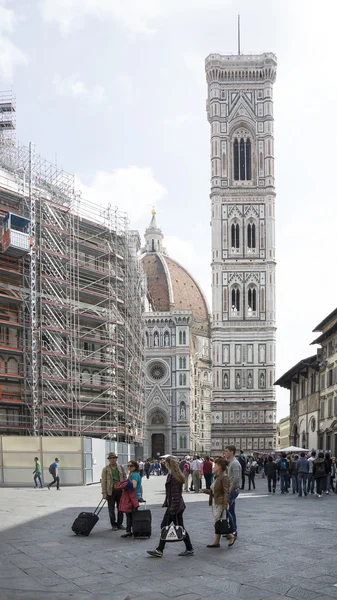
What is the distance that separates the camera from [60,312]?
33094mm

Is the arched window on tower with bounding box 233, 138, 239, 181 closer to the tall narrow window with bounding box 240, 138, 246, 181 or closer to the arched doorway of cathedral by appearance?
the tall narrow window with bounding box 240, 138, 246, 181

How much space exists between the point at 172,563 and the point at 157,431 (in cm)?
7447

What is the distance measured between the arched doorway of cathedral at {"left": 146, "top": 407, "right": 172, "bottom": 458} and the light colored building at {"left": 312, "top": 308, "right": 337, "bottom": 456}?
43271 millimetres

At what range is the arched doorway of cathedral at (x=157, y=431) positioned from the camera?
3241 inches

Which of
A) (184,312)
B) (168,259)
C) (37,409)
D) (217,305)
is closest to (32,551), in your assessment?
(37,409)

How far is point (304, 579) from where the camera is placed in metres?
7.88

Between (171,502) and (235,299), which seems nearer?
(171,502)

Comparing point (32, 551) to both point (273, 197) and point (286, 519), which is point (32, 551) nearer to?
point (286, 519)

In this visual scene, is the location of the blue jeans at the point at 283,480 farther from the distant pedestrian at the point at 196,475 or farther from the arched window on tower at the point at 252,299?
the arched window on tower at the point at 252,299

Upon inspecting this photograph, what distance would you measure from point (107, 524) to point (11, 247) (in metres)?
18.9

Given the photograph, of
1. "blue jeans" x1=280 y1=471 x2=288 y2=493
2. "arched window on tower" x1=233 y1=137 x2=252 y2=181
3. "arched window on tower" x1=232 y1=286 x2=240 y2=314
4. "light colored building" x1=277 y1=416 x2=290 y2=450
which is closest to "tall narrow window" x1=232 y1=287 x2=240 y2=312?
"arched window on tower" x1=232 y1=286 x2=240 y2=314

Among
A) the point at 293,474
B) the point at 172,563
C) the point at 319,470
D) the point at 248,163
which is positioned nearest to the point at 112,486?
the point at 172,563

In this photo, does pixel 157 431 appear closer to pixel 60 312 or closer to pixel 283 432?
pixel 60 312

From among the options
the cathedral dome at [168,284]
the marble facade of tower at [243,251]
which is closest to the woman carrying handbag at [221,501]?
the marble facade of tower at [243,251]
